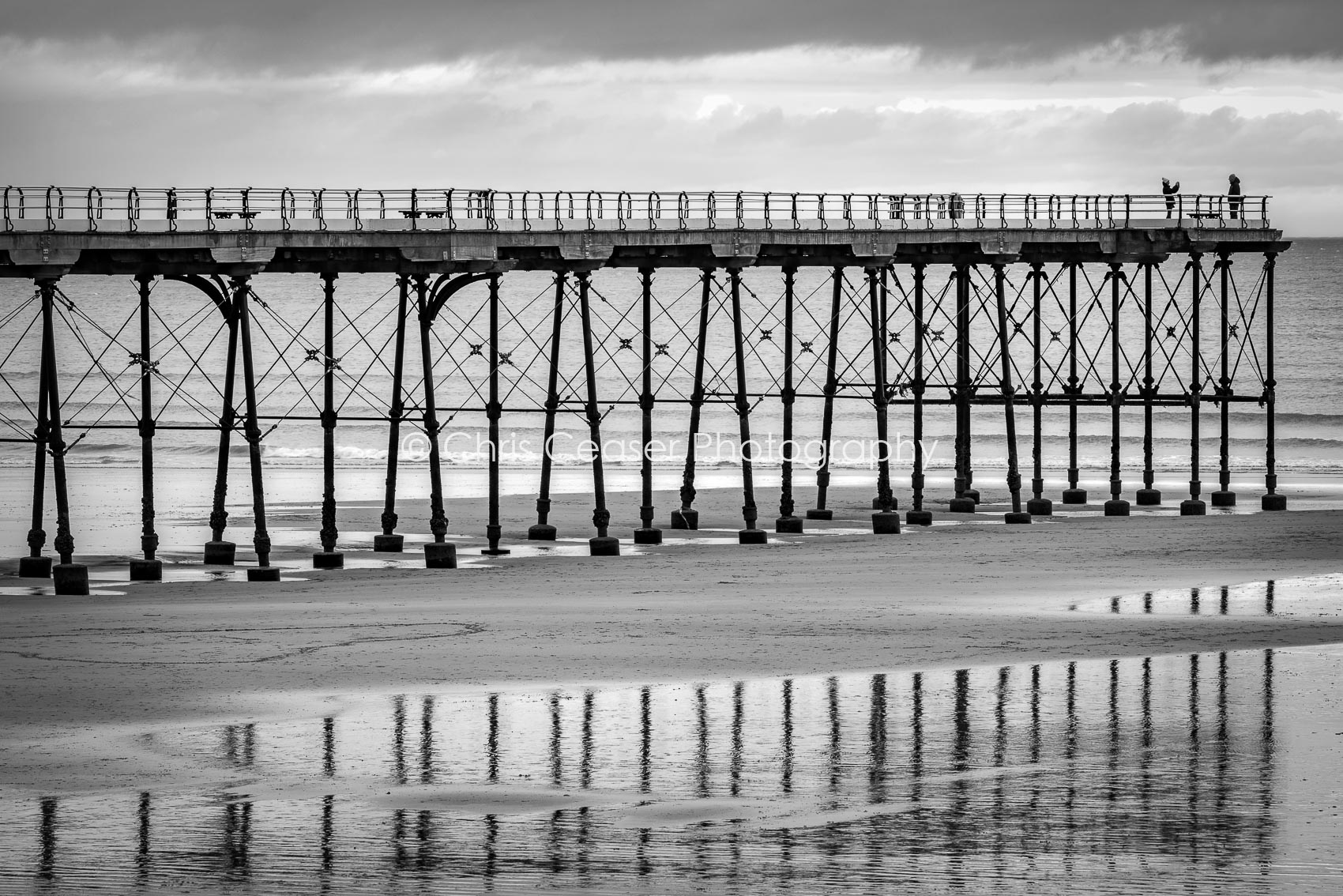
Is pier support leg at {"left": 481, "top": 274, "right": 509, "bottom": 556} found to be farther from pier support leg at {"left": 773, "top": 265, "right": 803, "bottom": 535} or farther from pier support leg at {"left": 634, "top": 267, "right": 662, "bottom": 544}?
pier support leg at {"left": 773, "top": 265, "right": 803, "bottom": 535}

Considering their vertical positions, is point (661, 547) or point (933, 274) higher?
point (933, 274)

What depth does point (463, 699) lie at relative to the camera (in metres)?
17.4

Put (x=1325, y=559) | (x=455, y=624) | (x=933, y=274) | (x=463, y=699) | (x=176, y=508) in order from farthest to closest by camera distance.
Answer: (x=933, y=274), (x=176, y=508), (x=1325, y=559), (x=455, y=624), (x=463, y=699)

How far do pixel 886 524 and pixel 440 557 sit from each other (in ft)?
30.4

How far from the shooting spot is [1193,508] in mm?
38781

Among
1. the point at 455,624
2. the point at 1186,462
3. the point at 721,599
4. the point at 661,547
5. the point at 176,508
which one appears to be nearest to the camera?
the point at 455,624

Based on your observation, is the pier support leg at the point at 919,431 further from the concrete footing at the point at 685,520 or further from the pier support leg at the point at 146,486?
the pier support leg at the point at 146,486

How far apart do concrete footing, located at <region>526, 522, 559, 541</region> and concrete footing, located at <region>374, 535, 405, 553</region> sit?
263cm

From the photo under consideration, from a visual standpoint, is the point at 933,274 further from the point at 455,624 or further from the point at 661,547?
the point at 455,624

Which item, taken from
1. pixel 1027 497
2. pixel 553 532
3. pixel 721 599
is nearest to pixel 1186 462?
pixel 1027 497

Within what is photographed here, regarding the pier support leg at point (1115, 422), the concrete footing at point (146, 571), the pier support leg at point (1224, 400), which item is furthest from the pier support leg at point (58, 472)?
the pier support leg at point (1224, 400)

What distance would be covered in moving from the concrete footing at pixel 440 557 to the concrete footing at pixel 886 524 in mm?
8885

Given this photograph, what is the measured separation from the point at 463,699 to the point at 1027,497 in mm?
29747

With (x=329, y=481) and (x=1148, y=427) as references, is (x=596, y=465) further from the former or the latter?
(x=1148, y=427)
